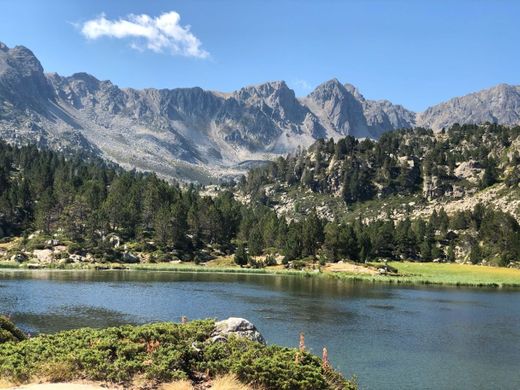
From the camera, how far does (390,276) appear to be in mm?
130125

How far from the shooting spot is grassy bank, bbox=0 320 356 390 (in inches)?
851

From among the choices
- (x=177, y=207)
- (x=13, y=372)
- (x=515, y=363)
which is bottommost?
(x=515, y=363)

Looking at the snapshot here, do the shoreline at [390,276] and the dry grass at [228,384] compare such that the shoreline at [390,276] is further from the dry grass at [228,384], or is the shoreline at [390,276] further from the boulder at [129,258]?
the dry grass at [228,384]

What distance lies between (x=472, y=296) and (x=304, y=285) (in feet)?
103

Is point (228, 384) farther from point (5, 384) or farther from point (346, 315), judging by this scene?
point (346, 315)

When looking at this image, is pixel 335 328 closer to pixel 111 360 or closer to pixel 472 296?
pixel 111 360

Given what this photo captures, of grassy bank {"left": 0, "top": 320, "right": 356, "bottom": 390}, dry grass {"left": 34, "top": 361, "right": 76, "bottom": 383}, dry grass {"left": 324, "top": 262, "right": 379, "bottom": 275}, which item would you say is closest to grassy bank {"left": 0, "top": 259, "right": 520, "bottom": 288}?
dry grass {"left": 324, "top": 262, "right": 379, "bottom": 275}

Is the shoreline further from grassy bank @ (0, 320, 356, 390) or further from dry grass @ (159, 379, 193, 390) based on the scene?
dry grass @ (159, 379, 193, 390)

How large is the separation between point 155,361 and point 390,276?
114546 mm

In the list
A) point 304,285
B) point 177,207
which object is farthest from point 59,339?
point 177,207

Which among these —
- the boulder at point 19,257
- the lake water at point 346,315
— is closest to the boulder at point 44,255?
the boulder at point 19,257

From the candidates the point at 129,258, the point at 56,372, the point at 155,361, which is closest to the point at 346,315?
the point at 155,361

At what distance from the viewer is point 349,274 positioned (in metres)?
132

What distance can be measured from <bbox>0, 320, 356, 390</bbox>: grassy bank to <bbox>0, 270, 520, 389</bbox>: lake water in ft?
40.7
